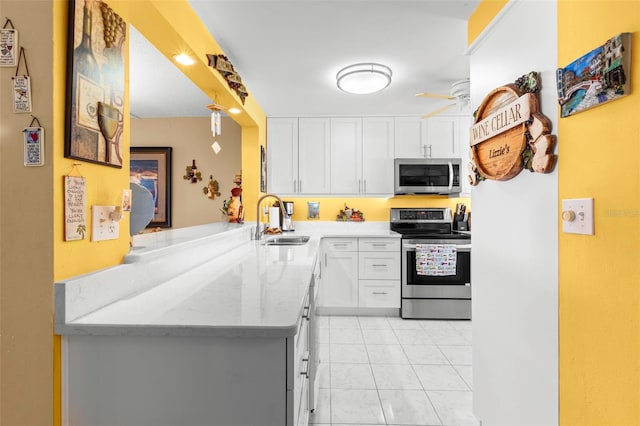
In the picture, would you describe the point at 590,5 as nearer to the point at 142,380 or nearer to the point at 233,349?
the point at 233,349

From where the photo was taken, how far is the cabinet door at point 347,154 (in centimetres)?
403

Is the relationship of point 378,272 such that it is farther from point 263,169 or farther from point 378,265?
point 263,169

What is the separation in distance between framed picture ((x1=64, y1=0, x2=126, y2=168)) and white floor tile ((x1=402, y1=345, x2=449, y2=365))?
8.08 ft

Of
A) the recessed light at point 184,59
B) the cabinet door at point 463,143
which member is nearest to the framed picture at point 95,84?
the recessed light at point 184,59

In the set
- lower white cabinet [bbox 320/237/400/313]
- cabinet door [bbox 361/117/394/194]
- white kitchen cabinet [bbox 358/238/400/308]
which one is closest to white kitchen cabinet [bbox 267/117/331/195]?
cabinet door [bbox 361/117/394/194]

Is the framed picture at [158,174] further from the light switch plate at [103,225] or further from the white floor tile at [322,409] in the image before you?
the light switch plate at [103,225]

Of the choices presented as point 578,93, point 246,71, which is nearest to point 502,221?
point 578,93

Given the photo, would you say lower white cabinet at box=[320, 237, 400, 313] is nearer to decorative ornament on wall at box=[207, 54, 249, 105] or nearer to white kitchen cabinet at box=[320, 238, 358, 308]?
white kitchen cabinet at box=[320, 238, 358, 308]

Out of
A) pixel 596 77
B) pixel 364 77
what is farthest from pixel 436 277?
pixel 596 77

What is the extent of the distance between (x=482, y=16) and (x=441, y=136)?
2.26 metres

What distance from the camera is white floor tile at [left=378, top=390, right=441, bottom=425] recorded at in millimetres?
1839

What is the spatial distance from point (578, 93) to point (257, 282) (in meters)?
1.34

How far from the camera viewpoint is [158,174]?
4277 millimetres

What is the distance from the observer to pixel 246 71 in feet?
8.98
